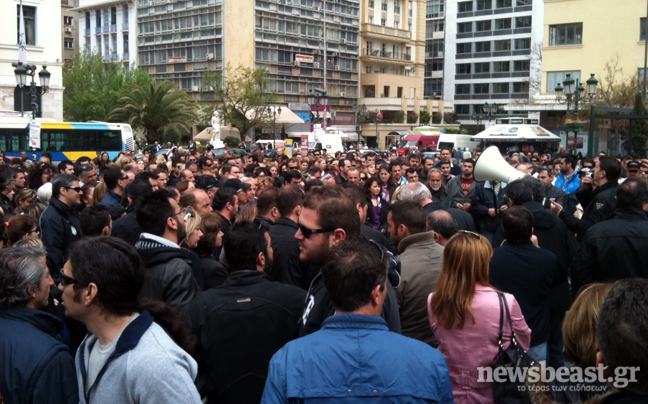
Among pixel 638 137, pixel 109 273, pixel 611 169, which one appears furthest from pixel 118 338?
pixel 638 137

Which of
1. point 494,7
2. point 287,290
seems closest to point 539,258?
point 287,290

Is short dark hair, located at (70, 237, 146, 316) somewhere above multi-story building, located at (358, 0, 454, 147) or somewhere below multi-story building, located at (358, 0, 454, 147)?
below

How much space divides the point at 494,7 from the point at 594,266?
81.3 meters

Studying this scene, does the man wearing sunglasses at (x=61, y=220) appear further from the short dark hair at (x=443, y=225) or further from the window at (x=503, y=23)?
the window at (x=503, y=23)

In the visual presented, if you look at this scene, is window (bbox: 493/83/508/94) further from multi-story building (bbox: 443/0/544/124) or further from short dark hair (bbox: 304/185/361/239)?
short dark hair (bbox: 304/185/361/239)

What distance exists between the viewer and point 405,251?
4859 millimetres

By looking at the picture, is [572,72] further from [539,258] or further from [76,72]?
[76,72]

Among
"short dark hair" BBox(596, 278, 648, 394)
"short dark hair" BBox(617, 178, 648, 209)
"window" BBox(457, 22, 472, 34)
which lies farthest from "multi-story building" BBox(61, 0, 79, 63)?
"short dark hair" BBox(596, 278, 648, 394)

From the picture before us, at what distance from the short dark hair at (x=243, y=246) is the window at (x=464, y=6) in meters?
84.5

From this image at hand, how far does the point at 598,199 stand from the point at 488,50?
78.9 meters

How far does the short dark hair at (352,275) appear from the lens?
2.66 metres

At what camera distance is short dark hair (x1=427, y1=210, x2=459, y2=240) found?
516cm

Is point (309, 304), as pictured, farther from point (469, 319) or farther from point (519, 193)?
point (519, 193)

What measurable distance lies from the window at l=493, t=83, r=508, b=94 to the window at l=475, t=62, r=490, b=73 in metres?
2.41
